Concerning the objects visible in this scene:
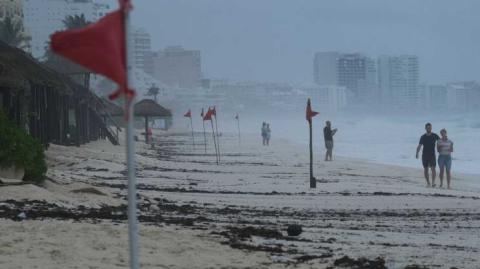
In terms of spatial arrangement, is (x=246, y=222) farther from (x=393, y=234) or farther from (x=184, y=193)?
(x=184, y=193)

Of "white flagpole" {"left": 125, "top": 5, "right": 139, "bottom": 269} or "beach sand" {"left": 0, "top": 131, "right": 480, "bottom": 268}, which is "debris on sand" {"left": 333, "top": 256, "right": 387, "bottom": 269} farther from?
"white flagpole" {"left": 125, "top": 5, "right": 139, "bottom": 269}

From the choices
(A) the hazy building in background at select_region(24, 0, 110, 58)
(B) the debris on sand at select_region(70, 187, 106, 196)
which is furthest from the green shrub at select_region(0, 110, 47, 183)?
(A) the hazy building in background at select_region(24, 0, 110, 58)

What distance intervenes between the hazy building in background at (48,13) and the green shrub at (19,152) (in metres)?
151

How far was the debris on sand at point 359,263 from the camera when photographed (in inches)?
266

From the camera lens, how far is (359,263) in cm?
689

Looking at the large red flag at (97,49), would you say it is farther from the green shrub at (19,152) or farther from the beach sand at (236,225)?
the green shrub at (19,152)

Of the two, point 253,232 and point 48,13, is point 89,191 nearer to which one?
point 253,232

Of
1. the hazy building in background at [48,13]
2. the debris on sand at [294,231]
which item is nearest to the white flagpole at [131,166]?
the debris on sand at [294,231]

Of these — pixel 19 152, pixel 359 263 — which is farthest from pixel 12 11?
pixel 359 263

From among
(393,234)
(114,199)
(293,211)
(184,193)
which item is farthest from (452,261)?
(184,193)

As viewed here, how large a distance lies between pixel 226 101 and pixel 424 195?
18437 centimetres

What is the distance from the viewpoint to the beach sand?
22.3ft

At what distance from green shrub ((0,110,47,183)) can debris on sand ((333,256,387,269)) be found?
6.24 m

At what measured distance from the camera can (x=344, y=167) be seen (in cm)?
2739
